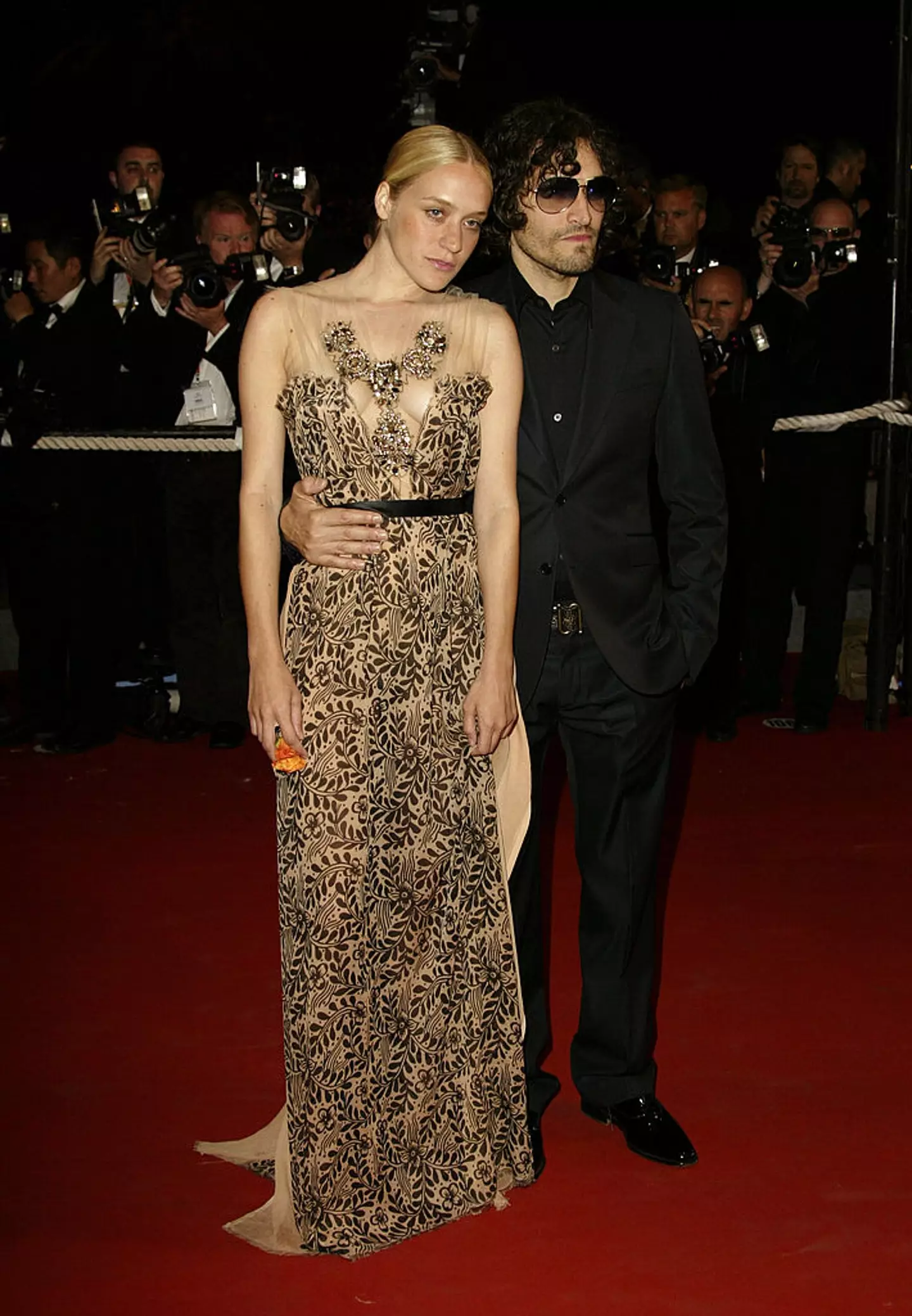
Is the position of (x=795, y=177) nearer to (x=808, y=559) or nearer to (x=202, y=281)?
(x=808, y=559)

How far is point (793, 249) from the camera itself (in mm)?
6461

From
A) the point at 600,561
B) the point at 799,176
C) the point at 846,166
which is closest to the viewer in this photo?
the point at 600,561

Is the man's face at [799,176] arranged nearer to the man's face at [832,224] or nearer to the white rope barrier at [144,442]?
the man's face at [832,224]

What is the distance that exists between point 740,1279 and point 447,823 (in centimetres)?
83

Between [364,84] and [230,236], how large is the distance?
19.0 ft

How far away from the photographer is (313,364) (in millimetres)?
2680

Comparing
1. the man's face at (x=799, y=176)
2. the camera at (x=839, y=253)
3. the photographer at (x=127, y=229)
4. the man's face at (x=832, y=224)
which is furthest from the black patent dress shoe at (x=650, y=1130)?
the man's face at (x=799, y=176)

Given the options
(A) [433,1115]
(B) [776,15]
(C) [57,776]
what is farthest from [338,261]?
(B) [776,15]

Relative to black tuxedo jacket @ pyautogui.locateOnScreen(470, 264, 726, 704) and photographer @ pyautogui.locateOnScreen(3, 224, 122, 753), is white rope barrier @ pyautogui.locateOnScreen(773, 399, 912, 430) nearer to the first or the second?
photographer @ pyautogui.locateOnScreen(3, 224, 122, 753)

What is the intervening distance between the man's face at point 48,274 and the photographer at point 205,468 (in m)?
0.32

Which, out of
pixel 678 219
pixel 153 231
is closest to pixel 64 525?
pixel 153 231

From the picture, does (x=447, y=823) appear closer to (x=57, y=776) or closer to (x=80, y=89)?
(x=57, y=776)

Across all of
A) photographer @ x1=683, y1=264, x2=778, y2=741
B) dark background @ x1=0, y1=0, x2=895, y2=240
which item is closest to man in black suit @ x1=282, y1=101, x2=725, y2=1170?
photographer @ x1=683, y1=264, x2=778, y2=741

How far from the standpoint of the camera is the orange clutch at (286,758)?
271cm
